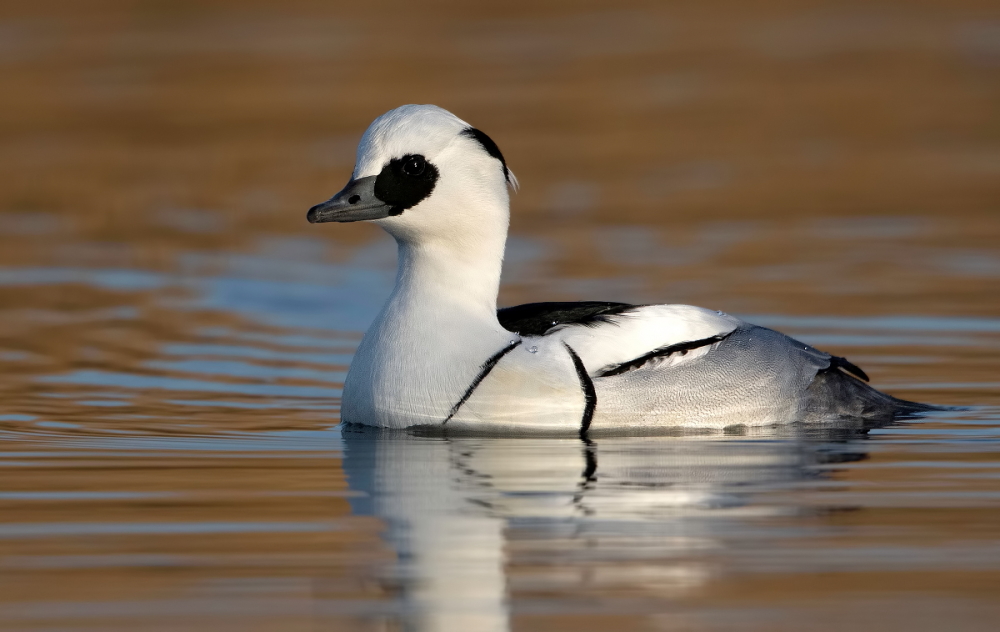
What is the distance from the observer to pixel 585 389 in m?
7.64

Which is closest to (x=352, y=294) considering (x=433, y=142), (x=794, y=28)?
(x=433, y=142)

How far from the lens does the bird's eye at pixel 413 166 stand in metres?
7.82

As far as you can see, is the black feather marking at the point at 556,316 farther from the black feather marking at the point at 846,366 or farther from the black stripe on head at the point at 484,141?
the black feather marking at the point at 846,366

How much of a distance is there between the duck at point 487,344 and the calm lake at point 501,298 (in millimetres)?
182

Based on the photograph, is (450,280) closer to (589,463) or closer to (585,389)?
(585,389)

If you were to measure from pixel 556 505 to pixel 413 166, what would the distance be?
2.16 metres

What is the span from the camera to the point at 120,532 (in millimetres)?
5871

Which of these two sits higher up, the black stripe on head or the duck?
the black stripe on head

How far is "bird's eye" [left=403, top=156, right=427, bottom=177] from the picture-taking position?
7.82 metres

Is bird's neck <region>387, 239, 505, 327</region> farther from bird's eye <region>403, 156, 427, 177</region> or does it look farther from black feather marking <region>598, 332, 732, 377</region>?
black feather marking <region>598, 332, 732, 377</region>

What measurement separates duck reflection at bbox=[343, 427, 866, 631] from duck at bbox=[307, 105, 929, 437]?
0.14m

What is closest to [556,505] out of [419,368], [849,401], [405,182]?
[419,368]

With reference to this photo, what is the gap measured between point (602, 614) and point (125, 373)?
5979 mm

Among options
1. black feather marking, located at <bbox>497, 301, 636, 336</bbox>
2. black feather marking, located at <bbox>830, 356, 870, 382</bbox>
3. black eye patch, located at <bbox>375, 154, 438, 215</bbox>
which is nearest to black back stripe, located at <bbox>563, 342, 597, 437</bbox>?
black feather marking, located at <bbox>497, 301, 636, 336</bbox>
